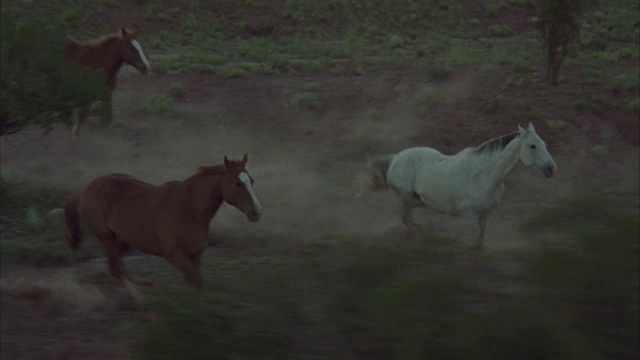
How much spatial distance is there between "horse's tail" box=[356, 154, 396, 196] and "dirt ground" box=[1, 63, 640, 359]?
1.97 ft

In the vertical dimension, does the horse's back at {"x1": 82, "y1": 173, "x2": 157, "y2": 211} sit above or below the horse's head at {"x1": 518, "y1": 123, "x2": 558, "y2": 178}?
above

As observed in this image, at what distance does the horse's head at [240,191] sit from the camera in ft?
31.0

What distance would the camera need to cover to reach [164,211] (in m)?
9.90

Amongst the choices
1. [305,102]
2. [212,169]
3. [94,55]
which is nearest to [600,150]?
[305,102]

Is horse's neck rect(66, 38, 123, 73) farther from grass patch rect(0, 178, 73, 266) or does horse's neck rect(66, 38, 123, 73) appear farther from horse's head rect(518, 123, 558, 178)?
horse's head rect(518, 123, 558, 178)

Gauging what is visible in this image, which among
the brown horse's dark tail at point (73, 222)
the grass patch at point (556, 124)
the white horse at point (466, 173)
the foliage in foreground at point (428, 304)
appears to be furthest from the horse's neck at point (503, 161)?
the grass patch at point (556, 124)

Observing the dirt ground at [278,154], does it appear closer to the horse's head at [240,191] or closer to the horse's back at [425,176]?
the horse's back at [425,176]

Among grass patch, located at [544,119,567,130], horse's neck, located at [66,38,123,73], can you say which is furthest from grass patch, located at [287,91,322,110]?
horse's neck, located at [66,38,123,73]

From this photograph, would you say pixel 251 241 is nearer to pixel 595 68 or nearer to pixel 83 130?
pixel 83 130

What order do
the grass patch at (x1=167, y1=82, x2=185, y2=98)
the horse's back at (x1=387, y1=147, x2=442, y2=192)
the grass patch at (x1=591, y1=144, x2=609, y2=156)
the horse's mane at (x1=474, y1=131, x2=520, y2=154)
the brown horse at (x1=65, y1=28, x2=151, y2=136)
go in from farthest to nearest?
the grass patch at (x1=167, y1=82, x2=185, y2=98) < the grass patch at (x1=591, y1=144, x2=609, y2=156) < the brown horse at (x1=65, y1=28, x2=151, y2=136) < the horse's back at (x1=387, y1=147, x2=442, y2=192) < the horse's mane at (x1=474, y1=131, x2=520, y2=154)

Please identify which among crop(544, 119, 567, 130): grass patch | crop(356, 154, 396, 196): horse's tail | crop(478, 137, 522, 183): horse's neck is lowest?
crop(544, 119, 567, 130): grass patch

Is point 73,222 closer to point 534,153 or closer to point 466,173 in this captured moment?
point 466,173

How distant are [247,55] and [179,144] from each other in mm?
11428

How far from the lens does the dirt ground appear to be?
10.8m
